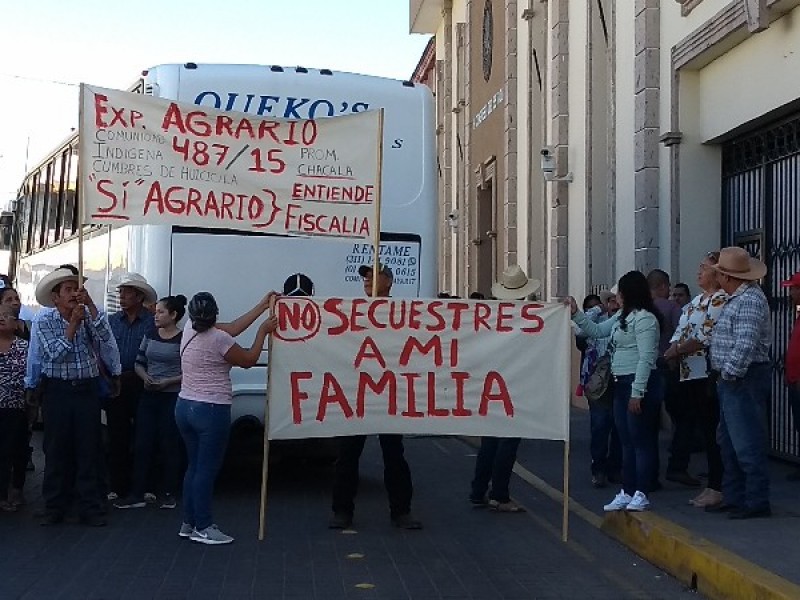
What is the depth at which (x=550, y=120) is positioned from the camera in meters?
21.8

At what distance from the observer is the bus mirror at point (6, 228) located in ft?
63.7

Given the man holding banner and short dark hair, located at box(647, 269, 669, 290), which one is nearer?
the man holding banner

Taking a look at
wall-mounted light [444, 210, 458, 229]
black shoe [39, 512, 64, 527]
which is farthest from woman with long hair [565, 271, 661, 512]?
wall-mounted light [444, 210, 458, 229]

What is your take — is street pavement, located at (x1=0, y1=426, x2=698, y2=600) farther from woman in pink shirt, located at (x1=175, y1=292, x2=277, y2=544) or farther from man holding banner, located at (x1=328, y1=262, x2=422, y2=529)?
woman in pink shirt, located at (x1=175, y1=292, x2=277, y2=544)

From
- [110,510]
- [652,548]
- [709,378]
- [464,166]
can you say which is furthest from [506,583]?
[464,166]

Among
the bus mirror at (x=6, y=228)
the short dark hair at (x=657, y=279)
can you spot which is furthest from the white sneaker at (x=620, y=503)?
the bus mirror at (x=6, y=228)

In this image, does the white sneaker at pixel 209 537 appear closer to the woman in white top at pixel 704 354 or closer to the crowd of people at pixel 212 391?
the crowd of people at pixel 212 391

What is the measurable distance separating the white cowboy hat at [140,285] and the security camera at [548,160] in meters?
11.1

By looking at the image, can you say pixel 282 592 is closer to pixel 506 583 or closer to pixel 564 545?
pixel 506 583

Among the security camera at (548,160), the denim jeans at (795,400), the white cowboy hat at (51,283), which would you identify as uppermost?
the security camera at (548,160)

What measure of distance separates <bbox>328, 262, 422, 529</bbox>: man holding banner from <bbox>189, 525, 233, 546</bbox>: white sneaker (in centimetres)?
94

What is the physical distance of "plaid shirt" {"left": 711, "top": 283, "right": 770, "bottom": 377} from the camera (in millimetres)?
9180

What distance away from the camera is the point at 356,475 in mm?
9484

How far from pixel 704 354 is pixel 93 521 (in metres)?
5.10
